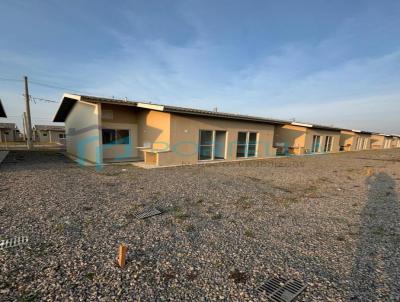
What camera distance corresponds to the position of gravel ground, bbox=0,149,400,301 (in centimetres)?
223

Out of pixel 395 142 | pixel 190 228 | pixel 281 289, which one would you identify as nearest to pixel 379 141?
pixel 395 142

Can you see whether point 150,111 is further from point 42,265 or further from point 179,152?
point 42,265

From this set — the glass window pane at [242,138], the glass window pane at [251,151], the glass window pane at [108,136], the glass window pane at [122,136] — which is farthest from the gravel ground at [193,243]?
the glass window pane at [251,151]

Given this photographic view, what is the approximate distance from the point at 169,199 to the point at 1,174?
267 inches

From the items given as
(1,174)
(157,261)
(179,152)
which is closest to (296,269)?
(157,261)

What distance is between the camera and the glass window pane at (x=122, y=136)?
12.0m

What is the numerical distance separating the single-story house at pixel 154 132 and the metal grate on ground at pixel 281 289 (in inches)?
333

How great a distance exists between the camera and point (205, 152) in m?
12.6

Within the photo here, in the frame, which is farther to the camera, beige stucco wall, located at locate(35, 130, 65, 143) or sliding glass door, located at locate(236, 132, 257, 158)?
beige stucco wall, located at locate(35, 130, 65, 143)

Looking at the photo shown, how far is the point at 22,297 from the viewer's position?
2000 millimetres

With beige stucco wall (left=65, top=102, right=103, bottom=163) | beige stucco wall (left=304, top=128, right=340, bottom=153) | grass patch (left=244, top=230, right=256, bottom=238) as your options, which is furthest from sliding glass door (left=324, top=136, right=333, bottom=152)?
grass patch (left=244, top=230, right=256, bottom=238)

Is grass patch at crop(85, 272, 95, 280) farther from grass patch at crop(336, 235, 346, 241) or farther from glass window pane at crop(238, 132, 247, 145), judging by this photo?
glass window pane at crop(238, 132, 247, 145)

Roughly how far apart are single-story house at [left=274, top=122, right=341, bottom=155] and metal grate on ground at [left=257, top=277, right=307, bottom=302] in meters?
17.8

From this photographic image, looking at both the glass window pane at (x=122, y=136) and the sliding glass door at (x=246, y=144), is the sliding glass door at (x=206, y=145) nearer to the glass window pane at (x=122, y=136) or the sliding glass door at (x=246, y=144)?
the sliding glass door at (x=246, y=144)
